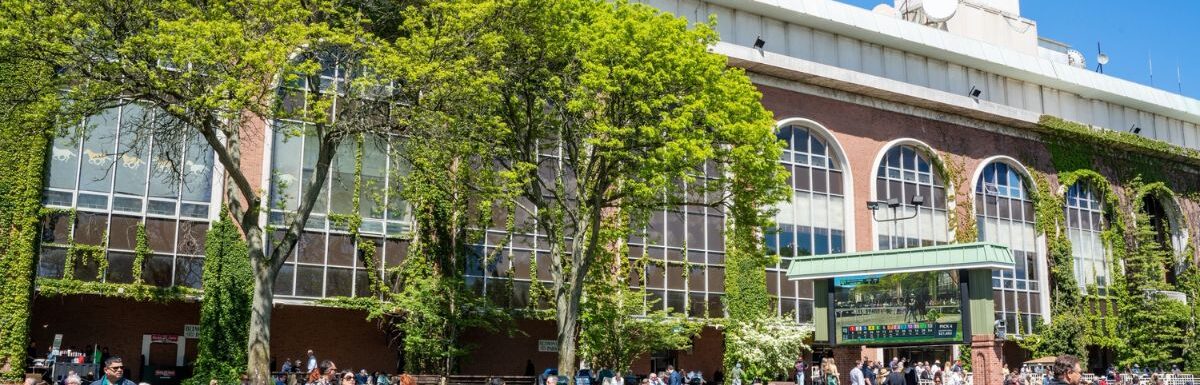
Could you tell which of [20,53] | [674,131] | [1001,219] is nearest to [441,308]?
[674,131]

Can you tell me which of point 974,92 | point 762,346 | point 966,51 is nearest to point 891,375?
point 762,346

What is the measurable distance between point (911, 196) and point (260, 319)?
30.9 meters

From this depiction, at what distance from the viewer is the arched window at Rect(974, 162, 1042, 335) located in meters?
48.8

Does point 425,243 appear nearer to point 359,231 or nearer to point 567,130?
point 359,231

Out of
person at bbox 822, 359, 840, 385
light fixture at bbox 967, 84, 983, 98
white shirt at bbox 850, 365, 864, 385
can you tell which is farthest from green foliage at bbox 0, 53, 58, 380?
light fixture at bbox 967, 84, 983, 98

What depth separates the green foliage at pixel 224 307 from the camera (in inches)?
1303

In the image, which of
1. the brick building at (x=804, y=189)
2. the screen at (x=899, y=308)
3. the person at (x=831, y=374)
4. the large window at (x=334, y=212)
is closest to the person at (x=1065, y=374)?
the screen at (x=899, y=308)

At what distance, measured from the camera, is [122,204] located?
32.7m

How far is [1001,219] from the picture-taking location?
50.3 meters

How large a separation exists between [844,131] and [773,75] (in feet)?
13.9

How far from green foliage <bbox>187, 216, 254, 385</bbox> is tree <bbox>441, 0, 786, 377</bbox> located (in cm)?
899

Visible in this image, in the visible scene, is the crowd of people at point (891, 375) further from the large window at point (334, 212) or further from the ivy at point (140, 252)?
the ivy at point (140, 252)

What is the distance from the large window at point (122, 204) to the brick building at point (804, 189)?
0.19 feet

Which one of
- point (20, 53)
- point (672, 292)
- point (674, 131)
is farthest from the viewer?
point (672, 292)
